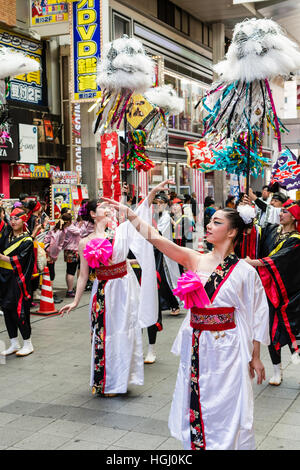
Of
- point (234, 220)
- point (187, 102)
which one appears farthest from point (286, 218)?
point (187, 102)

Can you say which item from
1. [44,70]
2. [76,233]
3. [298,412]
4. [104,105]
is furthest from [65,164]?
[298,412]

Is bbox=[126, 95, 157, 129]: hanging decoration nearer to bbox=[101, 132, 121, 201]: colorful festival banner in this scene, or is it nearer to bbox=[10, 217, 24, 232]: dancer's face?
bbox=[101, 132, 121, 201]: colorful festival banner

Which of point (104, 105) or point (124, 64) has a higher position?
point (124, 64)

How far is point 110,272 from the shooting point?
5281 mm

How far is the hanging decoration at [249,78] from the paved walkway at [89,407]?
7.55 ft

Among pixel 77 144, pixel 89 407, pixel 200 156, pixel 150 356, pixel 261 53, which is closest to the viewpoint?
pixel 89 407

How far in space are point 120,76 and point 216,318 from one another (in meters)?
3.80

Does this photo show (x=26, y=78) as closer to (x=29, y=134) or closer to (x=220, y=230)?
(x=29, y=134)

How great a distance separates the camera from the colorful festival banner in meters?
7.27

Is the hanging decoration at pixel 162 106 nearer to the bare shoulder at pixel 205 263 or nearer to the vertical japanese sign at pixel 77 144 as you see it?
the vertical japanese sign at pixel 77 144

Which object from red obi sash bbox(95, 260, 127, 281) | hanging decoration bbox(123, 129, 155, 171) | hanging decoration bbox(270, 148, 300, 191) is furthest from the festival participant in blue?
hanging decoration bbox(270, 148, 300, 191)
